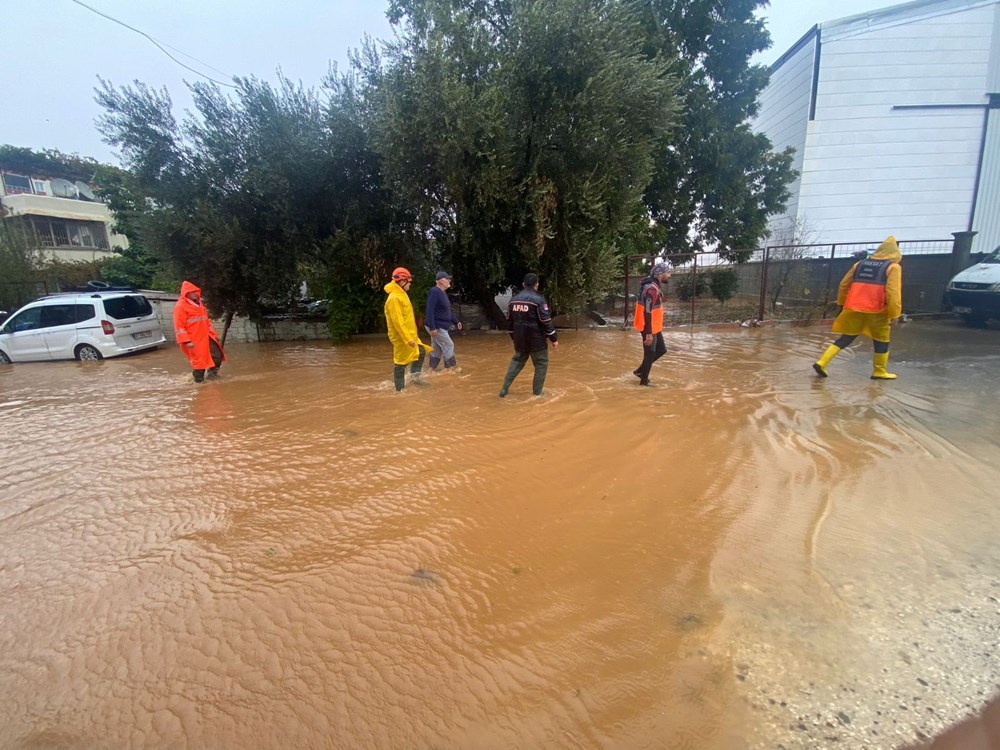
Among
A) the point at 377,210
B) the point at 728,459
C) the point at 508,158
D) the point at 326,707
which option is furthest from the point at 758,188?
the point at 326,707

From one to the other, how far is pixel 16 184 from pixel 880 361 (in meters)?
39.9

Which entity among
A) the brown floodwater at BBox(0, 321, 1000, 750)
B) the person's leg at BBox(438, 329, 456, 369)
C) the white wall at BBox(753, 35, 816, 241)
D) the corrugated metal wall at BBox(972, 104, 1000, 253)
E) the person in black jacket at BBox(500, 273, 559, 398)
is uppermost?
the white wall at BBox(753, 35, 816, 241)

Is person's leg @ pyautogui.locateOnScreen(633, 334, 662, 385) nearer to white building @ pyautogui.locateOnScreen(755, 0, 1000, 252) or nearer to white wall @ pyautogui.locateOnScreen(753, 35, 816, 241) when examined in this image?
white wall @ pyautogui.locateOnScreen(753, 35, 816, 241)

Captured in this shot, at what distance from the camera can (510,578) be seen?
2.74 metres

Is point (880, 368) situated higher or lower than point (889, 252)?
lower

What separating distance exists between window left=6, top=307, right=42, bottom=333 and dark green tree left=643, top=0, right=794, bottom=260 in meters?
16.0

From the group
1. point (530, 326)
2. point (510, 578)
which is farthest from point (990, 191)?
point (510, 578)

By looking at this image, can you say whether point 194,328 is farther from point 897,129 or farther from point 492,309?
point 897,129

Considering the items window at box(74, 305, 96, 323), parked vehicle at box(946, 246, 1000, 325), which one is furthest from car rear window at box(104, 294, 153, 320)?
parked vehicle at box(946, 246, 1000, 325)

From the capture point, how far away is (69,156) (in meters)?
29.9

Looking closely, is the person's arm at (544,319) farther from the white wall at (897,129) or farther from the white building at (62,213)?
the white building at (62,213)

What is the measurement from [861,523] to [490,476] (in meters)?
2.59

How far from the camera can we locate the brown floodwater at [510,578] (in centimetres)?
195

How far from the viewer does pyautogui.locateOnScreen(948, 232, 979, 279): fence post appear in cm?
1213
